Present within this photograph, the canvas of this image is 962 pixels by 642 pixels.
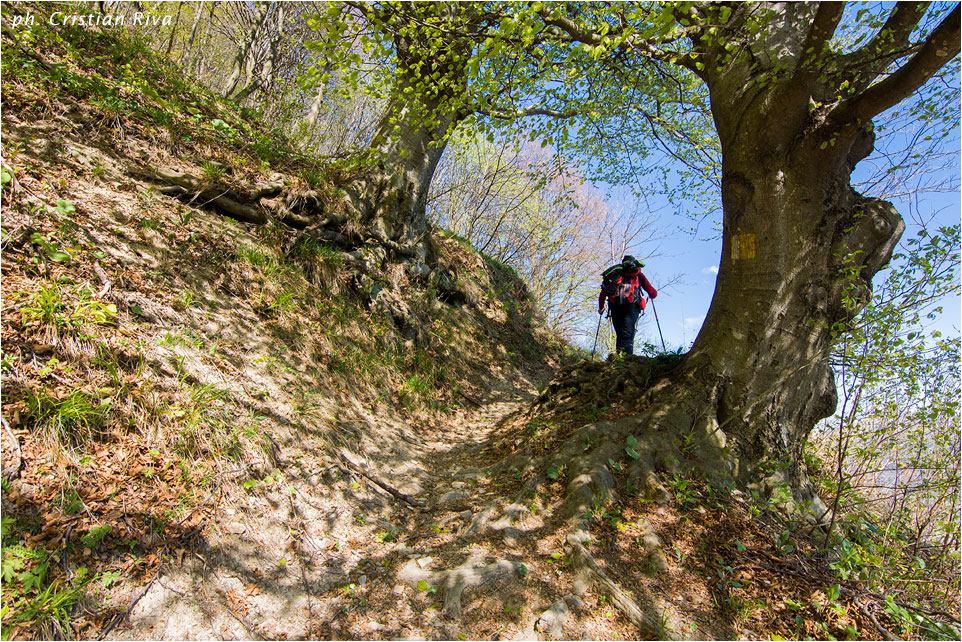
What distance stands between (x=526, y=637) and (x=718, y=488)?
2164mm

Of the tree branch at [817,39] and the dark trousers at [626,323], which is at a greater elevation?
the tree branch at [817,39]

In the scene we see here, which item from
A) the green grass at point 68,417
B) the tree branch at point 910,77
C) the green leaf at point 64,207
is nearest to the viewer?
the green grass at point 68,417

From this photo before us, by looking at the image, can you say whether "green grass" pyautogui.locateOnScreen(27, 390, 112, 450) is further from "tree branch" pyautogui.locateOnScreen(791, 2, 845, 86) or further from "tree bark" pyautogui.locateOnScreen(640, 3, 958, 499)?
"tree branch" pyautogui.locateOnScreen(791, 2, 845, 86)

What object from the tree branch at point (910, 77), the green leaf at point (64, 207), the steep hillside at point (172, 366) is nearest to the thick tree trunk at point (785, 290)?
the tree branch at point (910, 77)

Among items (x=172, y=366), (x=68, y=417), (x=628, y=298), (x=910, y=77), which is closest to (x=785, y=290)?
(x=910, y=77)

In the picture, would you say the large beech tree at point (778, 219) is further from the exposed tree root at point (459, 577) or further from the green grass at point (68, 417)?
the green grass at point (68, 417)

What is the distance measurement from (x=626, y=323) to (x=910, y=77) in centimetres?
470

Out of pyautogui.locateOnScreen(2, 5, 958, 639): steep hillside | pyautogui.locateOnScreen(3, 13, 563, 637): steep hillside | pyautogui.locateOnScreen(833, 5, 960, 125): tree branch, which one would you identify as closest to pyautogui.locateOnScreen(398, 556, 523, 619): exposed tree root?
pyautogui.locateOnScreen(2, 5, 958, 639): steep hillside

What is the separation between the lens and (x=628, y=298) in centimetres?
→ 731

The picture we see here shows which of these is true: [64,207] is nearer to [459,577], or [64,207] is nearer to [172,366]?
[172,366]

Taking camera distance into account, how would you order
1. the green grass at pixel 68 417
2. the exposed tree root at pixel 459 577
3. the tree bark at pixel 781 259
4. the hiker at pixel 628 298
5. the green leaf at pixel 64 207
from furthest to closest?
the hiker at pixel 628 298, the tree bark at pixel 781 259, the green leaf at pixel 64 207, the exposed tree root at pixel 459 577, the green grass at pixel 68 417

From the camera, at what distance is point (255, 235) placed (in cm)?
525

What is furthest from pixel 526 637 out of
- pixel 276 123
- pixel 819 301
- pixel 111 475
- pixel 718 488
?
pixel 276 123

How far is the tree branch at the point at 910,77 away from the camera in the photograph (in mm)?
2834
